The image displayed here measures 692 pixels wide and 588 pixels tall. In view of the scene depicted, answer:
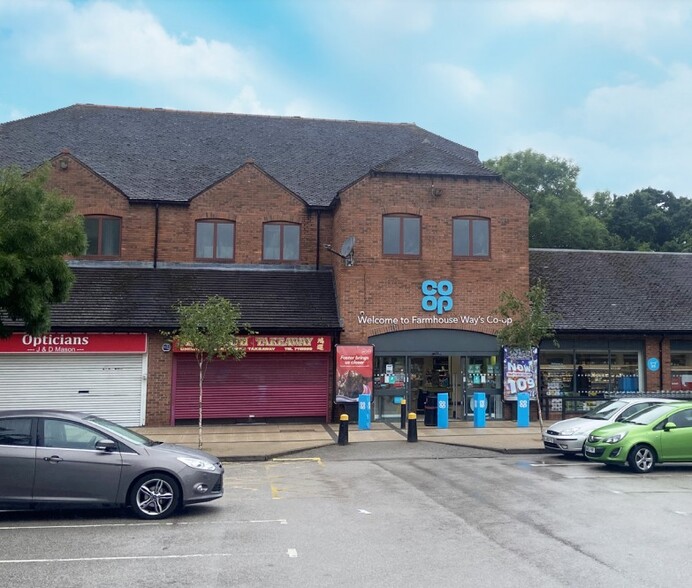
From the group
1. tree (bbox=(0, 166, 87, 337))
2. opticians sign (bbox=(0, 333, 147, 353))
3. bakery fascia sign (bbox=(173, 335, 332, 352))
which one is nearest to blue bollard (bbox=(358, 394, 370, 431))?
bakery fascia sign (bbox=(173, 335, 332, 352))

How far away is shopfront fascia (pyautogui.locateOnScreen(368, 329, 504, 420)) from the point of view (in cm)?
2080

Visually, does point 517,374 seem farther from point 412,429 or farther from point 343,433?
point 343,433

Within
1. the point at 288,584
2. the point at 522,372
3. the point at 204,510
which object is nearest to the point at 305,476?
the point at 204,510

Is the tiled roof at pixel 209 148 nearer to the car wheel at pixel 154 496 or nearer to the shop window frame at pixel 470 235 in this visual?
the shop window frame at pixel 470 235

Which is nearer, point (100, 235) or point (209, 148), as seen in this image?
point (100, 235)

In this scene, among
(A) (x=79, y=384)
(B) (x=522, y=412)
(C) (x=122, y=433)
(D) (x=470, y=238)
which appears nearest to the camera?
(C) (x=122, y=433)

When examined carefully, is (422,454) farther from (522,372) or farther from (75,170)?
(75,170)

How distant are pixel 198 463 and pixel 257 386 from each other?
10.9 metres

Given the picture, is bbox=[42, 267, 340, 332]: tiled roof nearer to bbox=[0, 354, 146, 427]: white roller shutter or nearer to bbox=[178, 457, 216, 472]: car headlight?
bbox=[0, 354, 146, 427]: white roller shutter

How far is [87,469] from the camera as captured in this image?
8.90 m

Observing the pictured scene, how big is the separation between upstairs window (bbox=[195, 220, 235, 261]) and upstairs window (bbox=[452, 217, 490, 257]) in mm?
7281

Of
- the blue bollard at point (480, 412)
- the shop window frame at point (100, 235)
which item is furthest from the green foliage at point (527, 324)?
the shop window frame at point (100, 235)

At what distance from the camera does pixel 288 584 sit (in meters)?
6.38

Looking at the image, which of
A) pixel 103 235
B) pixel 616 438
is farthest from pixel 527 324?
pixel 103 235
